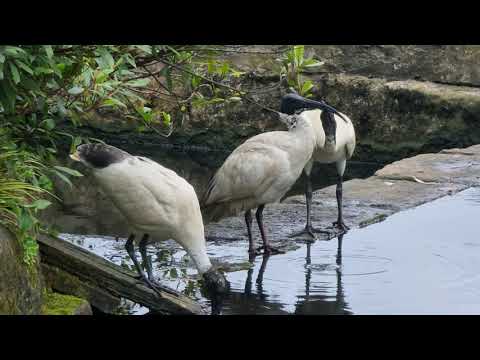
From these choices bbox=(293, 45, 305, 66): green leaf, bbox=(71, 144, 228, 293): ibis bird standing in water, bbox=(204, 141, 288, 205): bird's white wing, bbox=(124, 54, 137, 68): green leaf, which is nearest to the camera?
bbox=(124, 54, 137, 68): green leaf

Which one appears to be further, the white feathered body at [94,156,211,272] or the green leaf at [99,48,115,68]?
the white feathered body at [94,156,211,272]

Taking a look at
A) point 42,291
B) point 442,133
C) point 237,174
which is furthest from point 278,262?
point 442,133

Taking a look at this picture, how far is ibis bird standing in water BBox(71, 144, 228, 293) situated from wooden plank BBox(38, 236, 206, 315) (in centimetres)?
7

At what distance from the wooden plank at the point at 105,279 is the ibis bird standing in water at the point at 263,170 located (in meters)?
1.74

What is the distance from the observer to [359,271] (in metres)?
6.14

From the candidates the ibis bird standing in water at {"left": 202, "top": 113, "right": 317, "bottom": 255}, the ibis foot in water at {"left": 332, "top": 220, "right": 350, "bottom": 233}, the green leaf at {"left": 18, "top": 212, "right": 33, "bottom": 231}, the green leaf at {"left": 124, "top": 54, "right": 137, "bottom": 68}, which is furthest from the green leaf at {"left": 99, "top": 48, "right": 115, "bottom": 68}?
the ibis foot in water at {"left": 332, "top": 220, "right": 350, "bottom": 233}

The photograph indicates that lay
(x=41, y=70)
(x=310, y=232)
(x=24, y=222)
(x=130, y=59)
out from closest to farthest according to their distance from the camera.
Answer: (x=24, y=222) → (x=41, y=70) → (x=130, y=59) → (x=310, y=232)

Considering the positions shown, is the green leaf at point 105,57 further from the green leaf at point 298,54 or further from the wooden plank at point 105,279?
the green leaf at point 298,54

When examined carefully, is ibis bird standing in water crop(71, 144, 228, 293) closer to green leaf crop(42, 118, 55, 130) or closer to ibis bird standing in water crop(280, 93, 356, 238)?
green leaf crop(42, 118, 55, 130)

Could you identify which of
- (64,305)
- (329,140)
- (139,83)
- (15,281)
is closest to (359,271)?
(329,140)

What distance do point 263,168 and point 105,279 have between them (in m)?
1.88

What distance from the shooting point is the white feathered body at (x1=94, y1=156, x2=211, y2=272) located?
4.81 m

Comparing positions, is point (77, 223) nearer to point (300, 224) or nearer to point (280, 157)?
point (300, 224)

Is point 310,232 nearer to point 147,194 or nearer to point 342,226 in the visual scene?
point 342,226
